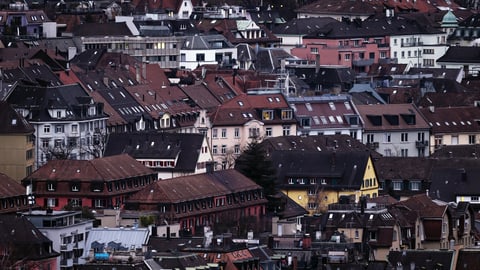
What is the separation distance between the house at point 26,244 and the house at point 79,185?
68.8 ft

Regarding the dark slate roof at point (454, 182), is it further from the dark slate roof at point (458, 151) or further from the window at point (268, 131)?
the window at point (268, 131)

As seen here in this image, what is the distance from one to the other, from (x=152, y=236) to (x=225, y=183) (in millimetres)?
18005

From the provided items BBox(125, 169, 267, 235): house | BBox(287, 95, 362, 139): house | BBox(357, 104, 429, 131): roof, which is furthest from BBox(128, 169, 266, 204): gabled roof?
BBox(357, 104, 429, 131): roof

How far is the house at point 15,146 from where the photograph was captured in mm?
126000

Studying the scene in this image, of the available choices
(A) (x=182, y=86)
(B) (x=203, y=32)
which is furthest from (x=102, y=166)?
(B) (x=203, y=32)

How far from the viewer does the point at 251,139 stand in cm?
14350

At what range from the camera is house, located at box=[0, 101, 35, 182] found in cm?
12600

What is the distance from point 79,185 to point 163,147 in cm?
1079

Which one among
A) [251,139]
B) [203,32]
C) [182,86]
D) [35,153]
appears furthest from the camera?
[203,32]

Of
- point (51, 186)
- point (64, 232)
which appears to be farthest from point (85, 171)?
point (64, 232)

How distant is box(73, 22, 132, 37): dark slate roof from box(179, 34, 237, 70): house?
4.07m

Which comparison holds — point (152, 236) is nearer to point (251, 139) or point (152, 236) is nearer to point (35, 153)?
point (35, 153)

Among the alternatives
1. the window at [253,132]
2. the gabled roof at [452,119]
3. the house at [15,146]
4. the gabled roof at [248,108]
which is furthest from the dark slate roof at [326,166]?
the gabled roof at [452,119]

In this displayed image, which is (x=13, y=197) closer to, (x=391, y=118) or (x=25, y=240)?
(x=25, y=240)
